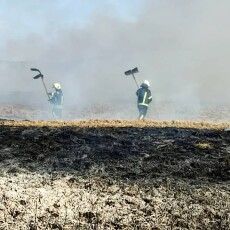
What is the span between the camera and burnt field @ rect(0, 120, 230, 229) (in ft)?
22.6

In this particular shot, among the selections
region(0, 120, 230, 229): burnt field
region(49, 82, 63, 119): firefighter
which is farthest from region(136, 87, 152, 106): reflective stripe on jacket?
region(0, 120, 230, 229): burnt field

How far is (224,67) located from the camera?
4331cm

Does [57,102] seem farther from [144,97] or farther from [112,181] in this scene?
[112,181]

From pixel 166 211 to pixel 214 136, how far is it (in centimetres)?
354

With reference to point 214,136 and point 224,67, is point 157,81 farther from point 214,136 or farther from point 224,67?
point 214,136

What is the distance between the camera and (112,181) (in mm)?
7719

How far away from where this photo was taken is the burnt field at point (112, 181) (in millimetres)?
6895

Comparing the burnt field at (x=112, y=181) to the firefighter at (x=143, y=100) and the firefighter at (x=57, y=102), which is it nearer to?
the firefighter at (x=143, y=100)

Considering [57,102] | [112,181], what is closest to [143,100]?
[57,102]

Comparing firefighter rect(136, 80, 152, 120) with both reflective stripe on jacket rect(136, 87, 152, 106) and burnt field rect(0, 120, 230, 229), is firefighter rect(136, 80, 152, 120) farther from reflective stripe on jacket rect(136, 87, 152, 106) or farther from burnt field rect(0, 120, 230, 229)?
burnt field rect(0, 120, 230, 229)

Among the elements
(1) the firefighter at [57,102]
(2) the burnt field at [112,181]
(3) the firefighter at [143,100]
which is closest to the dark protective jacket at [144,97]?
(3) the firefighter at [143,100]

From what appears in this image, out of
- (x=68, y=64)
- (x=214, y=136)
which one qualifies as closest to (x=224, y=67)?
(x=68, y=64)

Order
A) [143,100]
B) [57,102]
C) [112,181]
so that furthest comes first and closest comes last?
[57,102]
[143,100]
[112,181]

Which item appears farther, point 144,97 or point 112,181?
point 144,97
